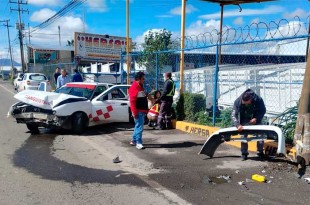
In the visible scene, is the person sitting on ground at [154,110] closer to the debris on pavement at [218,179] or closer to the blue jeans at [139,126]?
the blue jeans at [139,126]

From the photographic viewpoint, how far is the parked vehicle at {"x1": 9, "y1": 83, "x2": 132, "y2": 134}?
29.0 feet

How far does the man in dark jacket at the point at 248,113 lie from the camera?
21.4ft

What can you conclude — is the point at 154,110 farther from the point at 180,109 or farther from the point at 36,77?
the point at 36,77

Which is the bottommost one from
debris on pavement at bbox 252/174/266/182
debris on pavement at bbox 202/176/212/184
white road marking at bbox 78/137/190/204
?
white road marking at bbox 78/137/190/204

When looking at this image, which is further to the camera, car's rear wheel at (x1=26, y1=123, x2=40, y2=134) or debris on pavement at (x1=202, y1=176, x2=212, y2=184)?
car's rear wheel at (x1=26, y1=123, x2=40, y2=134)

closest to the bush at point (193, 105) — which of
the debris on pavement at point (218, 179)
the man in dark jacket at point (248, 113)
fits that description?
the man in dark jacket at point (248, 113)

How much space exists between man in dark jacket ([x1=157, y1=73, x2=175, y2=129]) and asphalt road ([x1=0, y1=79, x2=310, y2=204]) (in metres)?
1.62

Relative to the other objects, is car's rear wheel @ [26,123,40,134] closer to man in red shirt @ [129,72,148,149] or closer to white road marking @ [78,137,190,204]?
white road marking @ [78,137,190,204]

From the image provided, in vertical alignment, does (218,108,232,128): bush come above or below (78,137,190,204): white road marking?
above

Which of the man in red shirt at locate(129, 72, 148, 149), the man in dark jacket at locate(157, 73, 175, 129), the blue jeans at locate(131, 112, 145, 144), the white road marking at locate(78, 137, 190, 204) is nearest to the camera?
the white road marking at locate(78, 137, 190, 204)

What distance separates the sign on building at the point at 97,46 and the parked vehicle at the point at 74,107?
59.7 ft

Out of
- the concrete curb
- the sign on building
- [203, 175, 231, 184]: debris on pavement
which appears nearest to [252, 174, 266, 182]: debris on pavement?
[203, 175, 231, 184]: debris on pavement

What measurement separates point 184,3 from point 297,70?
398 centimetres

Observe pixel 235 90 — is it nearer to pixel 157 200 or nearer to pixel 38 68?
pixel 157 200
